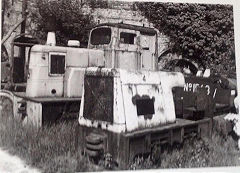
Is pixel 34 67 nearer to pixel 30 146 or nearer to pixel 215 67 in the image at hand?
pixel 30 146

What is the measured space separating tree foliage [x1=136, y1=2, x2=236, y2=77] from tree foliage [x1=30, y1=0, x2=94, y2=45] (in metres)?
0.55

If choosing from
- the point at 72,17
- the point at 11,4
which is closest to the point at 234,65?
the point at 72,17

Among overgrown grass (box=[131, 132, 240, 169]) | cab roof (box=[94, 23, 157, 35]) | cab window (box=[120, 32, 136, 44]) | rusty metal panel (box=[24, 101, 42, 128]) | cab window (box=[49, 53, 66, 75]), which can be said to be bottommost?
overgrown grass (box=[131, 132, 240, 169])

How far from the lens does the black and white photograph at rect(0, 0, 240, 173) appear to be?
2.51 meters

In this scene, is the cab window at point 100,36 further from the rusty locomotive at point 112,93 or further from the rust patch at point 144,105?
the rust patch at point 144,105

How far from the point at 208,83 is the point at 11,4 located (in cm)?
167

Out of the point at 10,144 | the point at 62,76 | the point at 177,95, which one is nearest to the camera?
the point at 10,144

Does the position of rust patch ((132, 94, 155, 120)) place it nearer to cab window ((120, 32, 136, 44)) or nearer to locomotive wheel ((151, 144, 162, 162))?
locomotive wheel ((151, 144, 162, 162))

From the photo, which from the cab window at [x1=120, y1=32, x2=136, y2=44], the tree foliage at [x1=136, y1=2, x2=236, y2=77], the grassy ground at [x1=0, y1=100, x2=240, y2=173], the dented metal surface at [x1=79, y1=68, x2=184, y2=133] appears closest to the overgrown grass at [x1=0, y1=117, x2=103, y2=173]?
the grassy ground at [x1=0, y1=100, x2=240, y2=173]

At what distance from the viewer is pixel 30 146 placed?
2.47 m

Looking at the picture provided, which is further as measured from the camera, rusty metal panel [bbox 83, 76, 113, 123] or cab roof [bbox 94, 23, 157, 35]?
cab roof [bbox 94, 23, 157, 35]

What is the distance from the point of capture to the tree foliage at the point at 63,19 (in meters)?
2.64

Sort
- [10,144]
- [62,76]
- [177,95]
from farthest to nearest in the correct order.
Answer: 1. [177,95]
2. [62,76]
3. [10,144]

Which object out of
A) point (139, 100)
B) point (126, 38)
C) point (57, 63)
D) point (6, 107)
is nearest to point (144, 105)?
point (139, 100)
